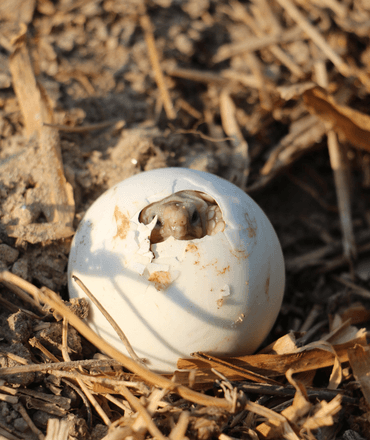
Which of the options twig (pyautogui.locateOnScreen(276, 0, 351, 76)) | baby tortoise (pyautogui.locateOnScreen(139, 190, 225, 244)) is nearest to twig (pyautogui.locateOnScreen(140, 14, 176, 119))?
twig (pyautogui.locateOnScreen(276, 0, 351, 76))

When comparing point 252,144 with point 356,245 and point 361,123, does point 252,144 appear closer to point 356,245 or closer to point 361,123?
point 361,123

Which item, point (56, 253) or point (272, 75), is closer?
point (56, 253)

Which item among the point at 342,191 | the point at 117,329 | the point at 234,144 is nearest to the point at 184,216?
the point at 117,329

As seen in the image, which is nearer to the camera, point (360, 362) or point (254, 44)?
point (360, 362)

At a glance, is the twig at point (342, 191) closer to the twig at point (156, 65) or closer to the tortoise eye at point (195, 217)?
the twig at point (156, 65)

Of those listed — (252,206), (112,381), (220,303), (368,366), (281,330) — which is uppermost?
(252,206)

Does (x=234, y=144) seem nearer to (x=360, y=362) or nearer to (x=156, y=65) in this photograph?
(x=156, y=65)

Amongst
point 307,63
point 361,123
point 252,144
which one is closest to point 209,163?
point 252,144
